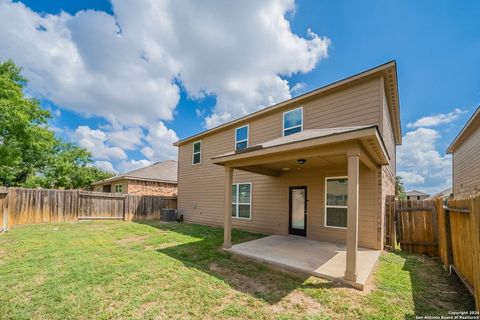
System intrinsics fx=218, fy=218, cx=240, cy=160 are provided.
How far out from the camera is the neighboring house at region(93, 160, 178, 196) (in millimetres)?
16781


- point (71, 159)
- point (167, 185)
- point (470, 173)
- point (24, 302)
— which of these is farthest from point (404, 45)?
point (71, 159)

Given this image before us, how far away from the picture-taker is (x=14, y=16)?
8.73 m

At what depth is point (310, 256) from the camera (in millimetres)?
5535

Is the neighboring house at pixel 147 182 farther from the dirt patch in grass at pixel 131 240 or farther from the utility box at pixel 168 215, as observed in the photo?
the dirt patch in grass at pixel 131 240

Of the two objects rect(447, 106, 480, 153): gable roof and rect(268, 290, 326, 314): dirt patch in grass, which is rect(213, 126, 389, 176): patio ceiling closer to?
rect(268, 290, 326, 314): dirt patch in grass

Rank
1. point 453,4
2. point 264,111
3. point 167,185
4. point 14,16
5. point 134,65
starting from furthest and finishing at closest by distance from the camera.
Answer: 1. point 167,185
2. point 134,65
3. point 264,111
4. point 14,16
5. point 453,4

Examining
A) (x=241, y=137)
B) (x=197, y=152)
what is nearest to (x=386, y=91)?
(x=241, y=137)

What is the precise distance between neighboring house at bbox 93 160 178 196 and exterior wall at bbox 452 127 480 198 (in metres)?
18.5

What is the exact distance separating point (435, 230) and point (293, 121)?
5.56 meters

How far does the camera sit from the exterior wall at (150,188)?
16688mm

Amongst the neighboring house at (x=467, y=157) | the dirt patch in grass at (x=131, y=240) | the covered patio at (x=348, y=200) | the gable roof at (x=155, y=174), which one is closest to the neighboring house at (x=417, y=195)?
the neighboring house at (x=467, y=157)

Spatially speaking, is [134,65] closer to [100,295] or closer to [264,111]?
[264,111]

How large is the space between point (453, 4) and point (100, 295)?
38.5 feet

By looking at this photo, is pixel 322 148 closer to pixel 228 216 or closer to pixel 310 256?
pixel 310 256
